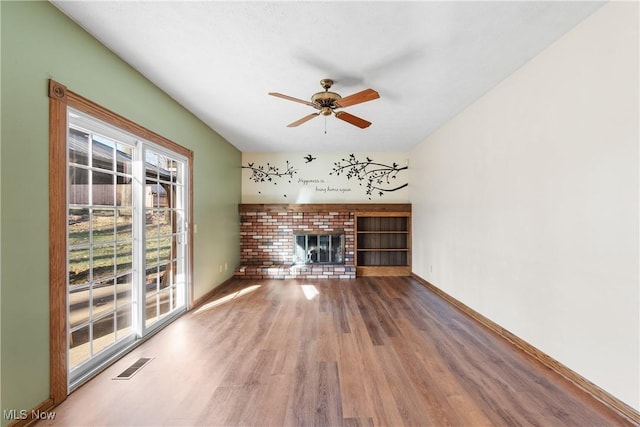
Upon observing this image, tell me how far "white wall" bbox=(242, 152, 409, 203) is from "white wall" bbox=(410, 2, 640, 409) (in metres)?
2.45

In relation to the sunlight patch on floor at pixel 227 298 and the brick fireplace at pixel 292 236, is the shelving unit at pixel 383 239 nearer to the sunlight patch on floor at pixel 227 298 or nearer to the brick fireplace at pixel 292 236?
the brick fireplace at pixel 292 236

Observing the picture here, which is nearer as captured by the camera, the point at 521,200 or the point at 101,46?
the point at 101,46

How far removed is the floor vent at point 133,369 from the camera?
194cm

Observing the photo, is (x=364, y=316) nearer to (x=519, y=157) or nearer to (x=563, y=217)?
(x=563, y=217)

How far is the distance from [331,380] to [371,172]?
172 inches

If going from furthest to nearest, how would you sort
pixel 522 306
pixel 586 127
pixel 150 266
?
pixel 150 266
pixel 522 306
pixel 586 127

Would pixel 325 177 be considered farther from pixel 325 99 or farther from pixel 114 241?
pixel 114 241

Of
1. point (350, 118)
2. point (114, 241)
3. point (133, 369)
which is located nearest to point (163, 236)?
point (114, 241)

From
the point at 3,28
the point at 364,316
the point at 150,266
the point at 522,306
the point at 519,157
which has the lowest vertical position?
the point at 364,316

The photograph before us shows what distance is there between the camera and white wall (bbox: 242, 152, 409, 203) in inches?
215

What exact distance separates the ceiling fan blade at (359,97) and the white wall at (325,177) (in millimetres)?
3045

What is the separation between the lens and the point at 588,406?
1.62m

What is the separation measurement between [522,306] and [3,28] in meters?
4.24

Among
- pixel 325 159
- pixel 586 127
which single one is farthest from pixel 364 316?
pixel 325 159
